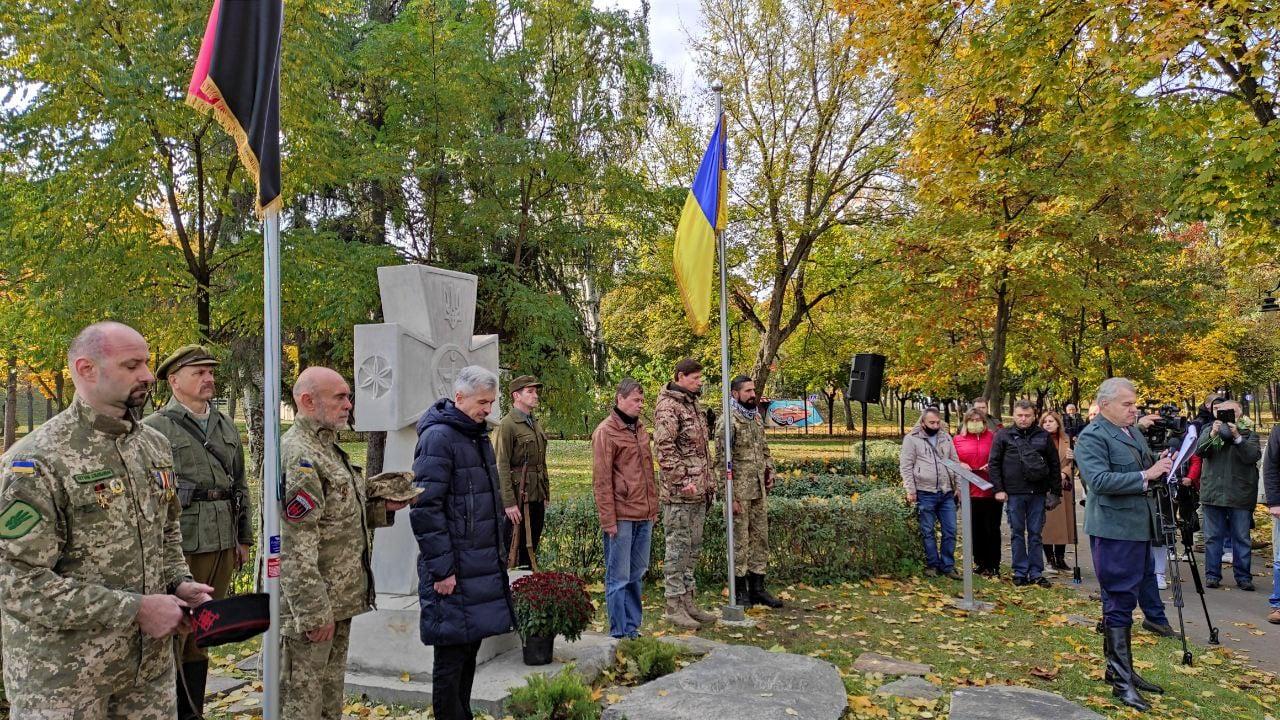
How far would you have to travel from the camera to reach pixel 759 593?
7645mm

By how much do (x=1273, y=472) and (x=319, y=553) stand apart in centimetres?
854

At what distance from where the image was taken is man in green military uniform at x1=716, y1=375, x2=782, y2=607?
756cm

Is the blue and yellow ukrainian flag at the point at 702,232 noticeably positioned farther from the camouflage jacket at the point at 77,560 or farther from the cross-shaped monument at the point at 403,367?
the camouflage jacket at the point at 77,560

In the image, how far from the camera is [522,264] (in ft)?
39.8

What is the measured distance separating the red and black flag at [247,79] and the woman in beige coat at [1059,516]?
27.0 feet

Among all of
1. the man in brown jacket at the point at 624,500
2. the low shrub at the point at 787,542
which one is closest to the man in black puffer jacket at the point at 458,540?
the man in brown jacket at the point at 624,500

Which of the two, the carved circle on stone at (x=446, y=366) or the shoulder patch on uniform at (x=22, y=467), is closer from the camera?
the shoulder patch on uniform at (x=22, y=467)

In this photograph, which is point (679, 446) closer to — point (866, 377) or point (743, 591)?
point (743, 591)

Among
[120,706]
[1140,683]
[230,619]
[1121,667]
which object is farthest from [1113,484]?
[120,706]

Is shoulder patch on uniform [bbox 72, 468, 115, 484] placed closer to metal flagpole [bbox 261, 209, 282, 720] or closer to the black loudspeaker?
metal flagpole [bbox 261, 209, 282, 720]

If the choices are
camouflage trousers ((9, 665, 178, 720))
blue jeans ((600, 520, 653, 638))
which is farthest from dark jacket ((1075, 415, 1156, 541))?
camouflage trousers ((9, 665, 178, 720))

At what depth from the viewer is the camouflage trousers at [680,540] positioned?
672 cm

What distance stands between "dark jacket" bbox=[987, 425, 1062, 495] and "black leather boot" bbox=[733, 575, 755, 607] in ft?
10.5

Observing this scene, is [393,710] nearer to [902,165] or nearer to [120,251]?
[120,251]
